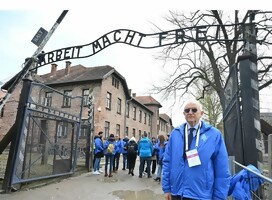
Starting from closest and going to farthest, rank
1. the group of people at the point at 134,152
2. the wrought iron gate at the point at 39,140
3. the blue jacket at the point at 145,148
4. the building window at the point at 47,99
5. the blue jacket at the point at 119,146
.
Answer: the wrought iron gate at the point at 39,140 → the building window at the point at 47,99 → the group of people at the point at 134,152 → the blue jacket at the point at 145,148 → the blue jacket at the point at 119,146

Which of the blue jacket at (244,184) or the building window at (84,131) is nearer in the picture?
the blue jacket at (244,184)

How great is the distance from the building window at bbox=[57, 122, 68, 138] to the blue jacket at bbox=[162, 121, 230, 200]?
24.8 feet

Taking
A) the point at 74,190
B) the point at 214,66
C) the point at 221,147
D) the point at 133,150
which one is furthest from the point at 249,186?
the point at 214,66

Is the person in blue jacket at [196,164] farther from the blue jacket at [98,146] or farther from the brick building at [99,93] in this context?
the brick building at [99,93]

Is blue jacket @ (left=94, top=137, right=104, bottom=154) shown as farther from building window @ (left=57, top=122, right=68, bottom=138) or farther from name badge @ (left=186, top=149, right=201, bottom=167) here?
name badge @ (left=186, top=149, right=201, bottom=167)

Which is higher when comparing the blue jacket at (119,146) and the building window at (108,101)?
the building window at (108,101)

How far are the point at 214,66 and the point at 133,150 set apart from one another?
980 cm

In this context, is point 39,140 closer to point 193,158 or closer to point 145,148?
point 145,148

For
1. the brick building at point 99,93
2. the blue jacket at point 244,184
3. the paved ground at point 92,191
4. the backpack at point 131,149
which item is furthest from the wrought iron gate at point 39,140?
the brick building at point 99,93

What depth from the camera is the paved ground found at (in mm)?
7293

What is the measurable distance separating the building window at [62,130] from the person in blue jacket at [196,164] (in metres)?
7.52

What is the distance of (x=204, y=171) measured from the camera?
3.00 meters

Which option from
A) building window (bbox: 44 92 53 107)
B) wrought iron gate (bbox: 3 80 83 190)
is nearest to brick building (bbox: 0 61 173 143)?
building window (bbox: 44 92 53 107)

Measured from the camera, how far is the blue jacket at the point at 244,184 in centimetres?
325
